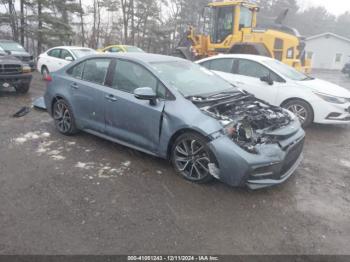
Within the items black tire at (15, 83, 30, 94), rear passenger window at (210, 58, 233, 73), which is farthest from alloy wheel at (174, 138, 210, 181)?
black tire at (15, 83, 30, 94)

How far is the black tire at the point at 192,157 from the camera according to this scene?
12.4 ft

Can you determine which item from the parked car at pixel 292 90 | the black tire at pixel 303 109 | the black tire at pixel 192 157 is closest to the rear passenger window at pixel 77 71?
the black tire at pixel 192 157

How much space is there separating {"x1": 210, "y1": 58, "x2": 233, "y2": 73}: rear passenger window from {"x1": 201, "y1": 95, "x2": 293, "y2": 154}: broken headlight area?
3211mm

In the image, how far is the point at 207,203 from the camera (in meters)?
3.50

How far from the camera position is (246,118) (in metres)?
3.85

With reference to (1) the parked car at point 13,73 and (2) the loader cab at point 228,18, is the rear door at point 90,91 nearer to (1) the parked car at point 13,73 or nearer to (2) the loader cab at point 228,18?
(1) the parked car at point 13,73

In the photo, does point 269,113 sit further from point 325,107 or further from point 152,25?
point 152,25

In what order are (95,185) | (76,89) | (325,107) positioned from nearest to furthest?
(95,185) → (76,89) → (325,107)

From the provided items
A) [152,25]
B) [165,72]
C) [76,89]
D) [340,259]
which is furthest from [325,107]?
[152,25]

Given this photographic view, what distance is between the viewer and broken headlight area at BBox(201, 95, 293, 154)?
11.7 ft

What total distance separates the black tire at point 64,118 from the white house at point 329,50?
1338 inches

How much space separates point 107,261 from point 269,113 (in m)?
2.86

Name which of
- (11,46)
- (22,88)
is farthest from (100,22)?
(22,88)

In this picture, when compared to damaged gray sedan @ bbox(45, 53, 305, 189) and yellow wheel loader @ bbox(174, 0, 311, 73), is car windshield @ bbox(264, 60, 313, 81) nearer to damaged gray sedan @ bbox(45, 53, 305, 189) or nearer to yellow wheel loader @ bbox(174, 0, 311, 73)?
damaged gray sedan @ bbox(45, 53, 305, 189)
